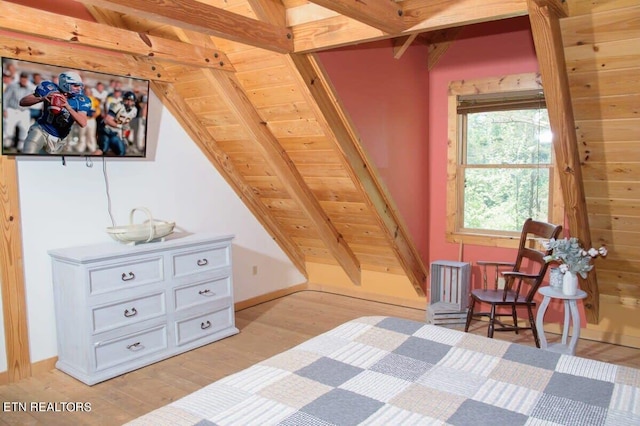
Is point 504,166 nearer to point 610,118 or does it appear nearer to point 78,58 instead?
point 610,118

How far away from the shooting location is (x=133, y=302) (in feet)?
10.5

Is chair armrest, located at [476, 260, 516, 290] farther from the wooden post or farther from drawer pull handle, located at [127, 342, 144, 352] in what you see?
the wooden post

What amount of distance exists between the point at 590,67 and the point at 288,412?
2175mm

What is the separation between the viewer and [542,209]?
3926mm

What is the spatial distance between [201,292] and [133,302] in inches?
22.4

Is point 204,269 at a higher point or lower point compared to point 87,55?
lower

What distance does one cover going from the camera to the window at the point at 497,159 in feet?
12.6

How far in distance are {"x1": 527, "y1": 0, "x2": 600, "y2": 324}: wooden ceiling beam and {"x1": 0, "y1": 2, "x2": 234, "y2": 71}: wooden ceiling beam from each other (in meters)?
2.02

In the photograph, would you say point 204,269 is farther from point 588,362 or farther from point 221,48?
point 588,362

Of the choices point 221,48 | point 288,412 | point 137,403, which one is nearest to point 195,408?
point 288,412

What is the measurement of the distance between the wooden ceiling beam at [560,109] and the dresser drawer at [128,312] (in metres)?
2.70

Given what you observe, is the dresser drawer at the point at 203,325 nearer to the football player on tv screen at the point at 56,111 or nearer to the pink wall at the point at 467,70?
the football player on tv screen at the point at 56,111

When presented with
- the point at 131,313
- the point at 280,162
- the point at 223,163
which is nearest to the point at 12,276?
the point at 131,313

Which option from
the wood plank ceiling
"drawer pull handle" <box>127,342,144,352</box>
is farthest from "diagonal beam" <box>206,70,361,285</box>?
"drawer pull handle" <box>127,342,144,352</box>
